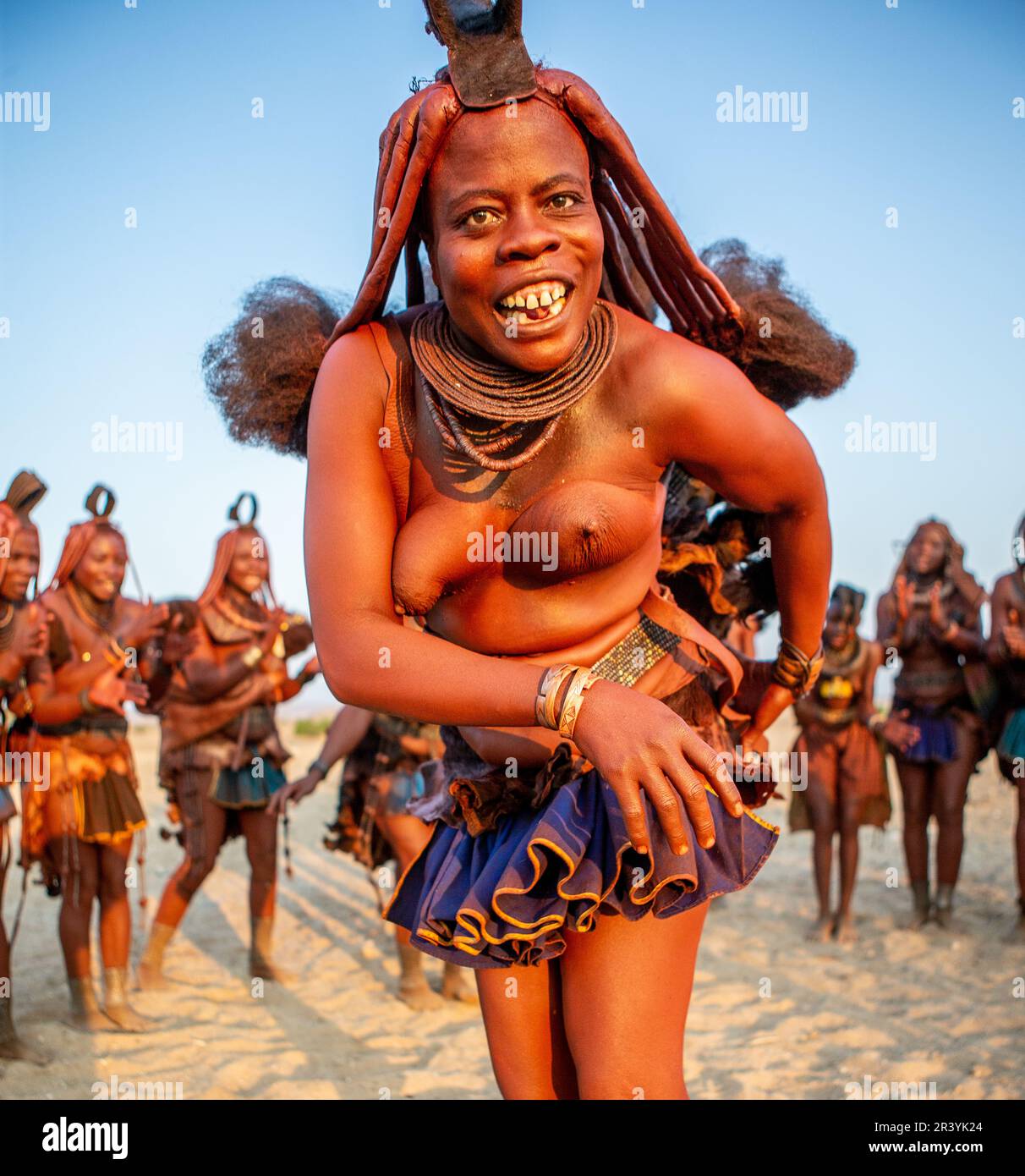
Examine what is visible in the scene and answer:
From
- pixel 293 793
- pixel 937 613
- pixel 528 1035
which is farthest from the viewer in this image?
pixel 937 613

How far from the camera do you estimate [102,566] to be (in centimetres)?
600

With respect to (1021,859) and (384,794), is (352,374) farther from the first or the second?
(1021,859)

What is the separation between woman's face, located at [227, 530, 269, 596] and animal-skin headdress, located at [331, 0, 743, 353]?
4680 mm

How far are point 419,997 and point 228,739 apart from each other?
6.15 ft

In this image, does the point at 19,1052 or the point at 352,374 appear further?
the point at 19,1052

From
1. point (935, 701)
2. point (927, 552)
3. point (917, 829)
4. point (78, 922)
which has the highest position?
point (927, 552)

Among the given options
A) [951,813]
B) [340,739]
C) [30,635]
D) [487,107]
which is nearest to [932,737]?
[951,813]

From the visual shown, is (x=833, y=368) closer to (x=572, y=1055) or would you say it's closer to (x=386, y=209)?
(x=386, y=209)

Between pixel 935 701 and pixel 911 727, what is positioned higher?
pixel 935 701

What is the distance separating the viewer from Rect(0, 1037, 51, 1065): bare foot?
531cm

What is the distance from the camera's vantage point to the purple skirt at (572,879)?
208 centimetres
